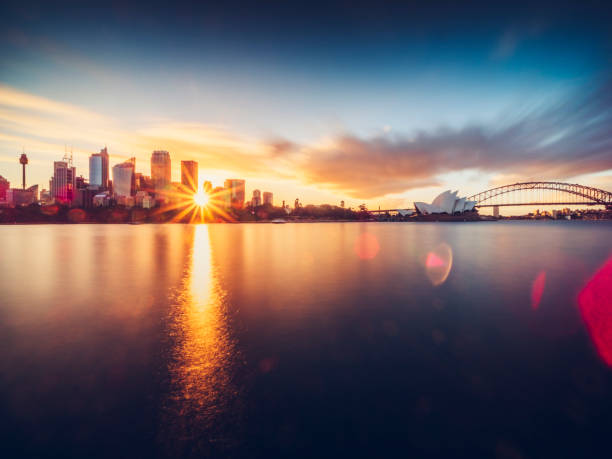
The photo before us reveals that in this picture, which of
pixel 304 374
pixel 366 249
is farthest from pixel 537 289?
pixel 366 249

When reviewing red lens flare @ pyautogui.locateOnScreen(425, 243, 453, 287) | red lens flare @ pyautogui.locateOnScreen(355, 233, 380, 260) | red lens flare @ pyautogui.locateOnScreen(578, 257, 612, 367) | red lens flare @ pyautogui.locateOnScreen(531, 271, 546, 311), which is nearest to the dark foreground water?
red lens flare @ pyautogui.locateOnScreen(578, 257, 612, 367)

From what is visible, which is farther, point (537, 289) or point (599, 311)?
point (537, 289)

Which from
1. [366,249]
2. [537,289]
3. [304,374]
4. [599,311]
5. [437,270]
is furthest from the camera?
[366,249]

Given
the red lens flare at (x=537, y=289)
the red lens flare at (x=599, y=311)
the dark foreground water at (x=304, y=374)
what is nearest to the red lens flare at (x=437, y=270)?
the dark foreground water at (x=304, y=374)

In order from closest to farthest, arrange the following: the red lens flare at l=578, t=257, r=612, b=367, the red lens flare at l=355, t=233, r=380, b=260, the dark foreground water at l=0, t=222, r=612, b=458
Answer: the dark foreground water at l=0, t=222, r=612, b=458, the red lens flare at l=578, t=257, r=612, b=367, the red lens flare at l=355, t=233, r=380, b=260

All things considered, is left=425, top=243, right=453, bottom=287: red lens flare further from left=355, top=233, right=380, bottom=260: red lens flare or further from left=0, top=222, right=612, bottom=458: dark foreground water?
left=355, top=233, right=380, bottom=260: red lens flare

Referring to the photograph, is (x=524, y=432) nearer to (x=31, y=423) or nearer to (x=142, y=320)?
(x=31, y=423)

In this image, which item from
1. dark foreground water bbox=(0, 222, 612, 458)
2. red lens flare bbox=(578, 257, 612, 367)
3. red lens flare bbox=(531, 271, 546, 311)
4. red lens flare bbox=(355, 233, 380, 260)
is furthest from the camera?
red lens flare bbox=(355, 233, 380, 260)

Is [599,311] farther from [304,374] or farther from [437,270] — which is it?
[304,374]
